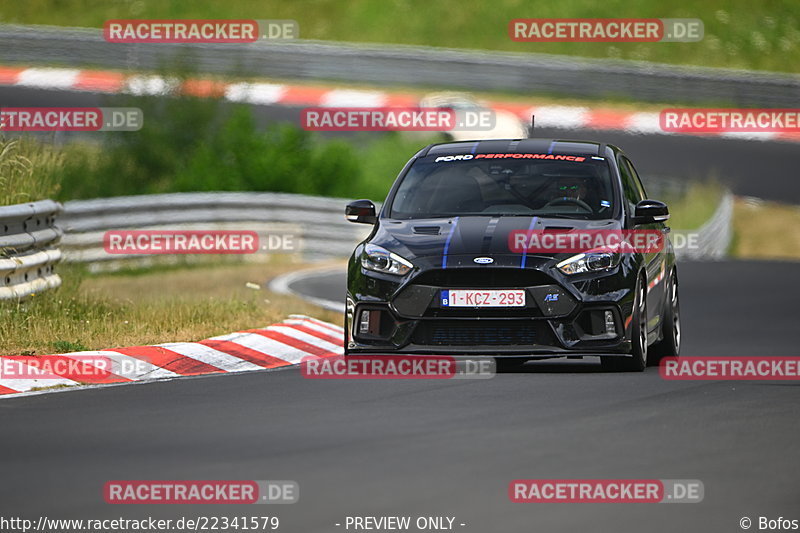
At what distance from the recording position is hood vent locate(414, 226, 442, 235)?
462 inches

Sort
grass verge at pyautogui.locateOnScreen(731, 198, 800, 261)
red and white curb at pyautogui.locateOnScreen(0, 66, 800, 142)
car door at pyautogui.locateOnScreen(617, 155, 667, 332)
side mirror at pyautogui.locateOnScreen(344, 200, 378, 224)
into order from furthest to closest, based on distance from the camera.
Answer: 1. red and white curb at pyautogui.locateOnScreen(0, 66, 800, 142)
2. grass verge at pyautogui.locateOnScreen(731, 198, 800, 261)
3. side mirror at pyautogui.locateOnScreen(344, 200, 378, 224)
4. car door at pyautogui.locateOnScreen(617, 155, 667, 332)

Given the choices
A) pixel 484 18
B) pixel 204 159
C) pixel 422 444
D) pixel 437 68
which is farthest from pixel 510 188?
pixel 484 18

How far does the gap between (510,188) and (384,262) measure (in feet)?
4.44

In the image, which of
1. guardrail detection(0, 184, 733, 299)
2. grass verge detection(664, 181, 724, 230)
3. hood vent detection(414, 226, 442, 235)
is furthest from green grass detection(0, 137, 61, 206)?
grass verge detection(664, 181, 724, 230)

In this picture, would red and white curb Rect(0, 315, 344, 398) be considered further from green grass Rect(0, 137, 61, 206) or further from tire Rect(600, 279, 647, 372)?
tire Rect(600, 279, 647, 372)

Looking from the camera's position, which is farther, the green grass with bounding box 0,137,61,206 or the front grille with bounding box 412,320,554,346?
the green grass with bounding box 0,137,61,206

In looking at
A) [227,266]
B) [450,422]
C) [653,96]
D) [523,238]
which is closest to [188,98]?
[227,266]

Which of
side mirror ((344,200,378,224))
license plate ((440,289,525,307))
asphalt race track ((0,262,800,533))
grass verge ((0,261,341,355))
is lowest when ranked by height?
asphalt race track ((0,262,800,533))

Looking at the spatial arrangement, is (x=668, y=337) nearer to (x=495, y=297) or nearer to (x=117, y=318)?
(x=495, y=297)

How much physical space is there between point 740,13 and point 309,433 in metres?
36.8

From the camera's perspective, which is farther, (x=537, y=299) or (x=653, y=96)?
(x=653, y=96)

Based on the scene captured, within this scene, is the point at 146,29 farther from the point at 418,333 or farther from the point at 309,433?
the point at 309,433

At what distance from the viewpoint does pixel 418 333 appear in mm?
11344

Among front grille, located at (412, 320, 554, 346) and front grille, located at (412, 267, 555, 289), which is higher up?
front grille, located at (412, 267, 555, 289)
